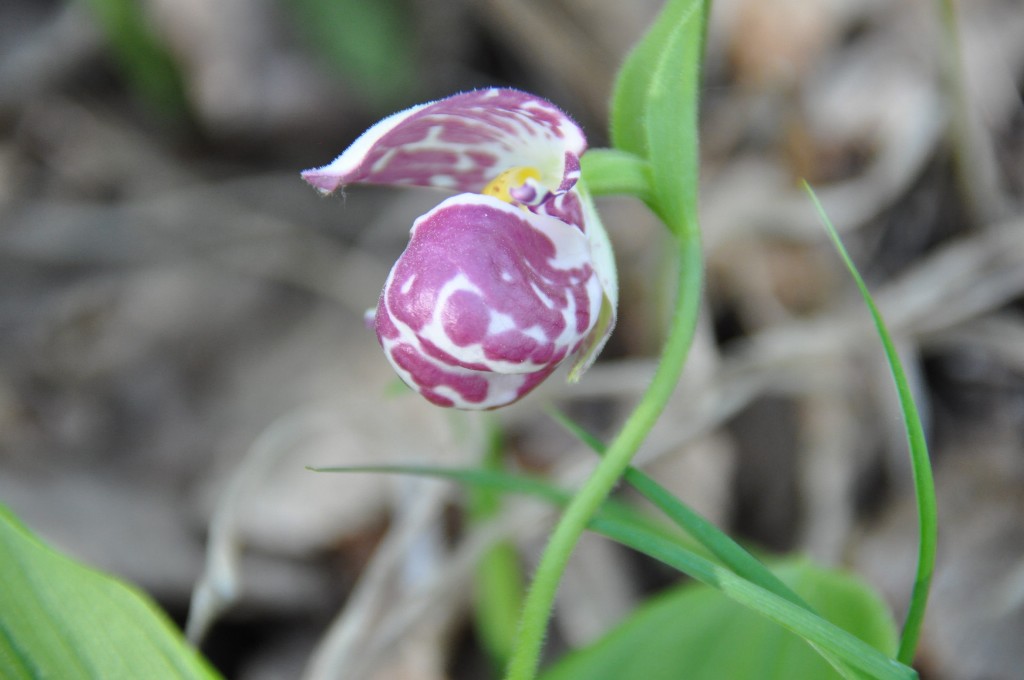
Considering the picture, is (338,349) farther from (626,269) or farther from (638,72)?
(638,72)

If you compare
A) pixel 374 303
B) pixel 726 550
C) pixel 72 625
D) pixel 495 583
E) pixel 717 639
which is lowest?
pixel 374 303

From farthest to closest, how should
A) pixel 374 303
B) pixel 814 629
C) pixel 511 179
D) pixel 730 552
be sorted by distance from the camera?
1. pixel 374 303
2. pixel 511 179
3. pixel 730 552
4. pixel 814 629

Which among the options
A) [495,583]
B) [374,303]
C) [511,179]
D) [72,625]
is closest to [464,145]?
[511,179]

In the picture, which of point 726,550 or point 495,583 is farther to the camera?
point 495,583

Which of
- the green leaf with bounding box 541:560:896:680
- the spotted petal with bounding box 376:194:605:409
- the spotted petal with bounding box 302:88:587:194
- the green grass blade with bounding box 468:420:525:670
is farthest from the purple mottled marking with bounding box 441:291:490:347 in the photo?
the green grass blade with bounding box 468:420:525:670

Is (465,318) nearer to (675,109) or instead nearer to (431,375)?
(431,375)

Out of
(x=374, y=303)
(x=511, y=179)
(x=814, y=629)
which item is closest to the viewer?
(x=814, y=629)

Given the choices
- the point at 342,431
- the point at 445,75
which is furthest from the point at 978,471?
the point at 445,75
